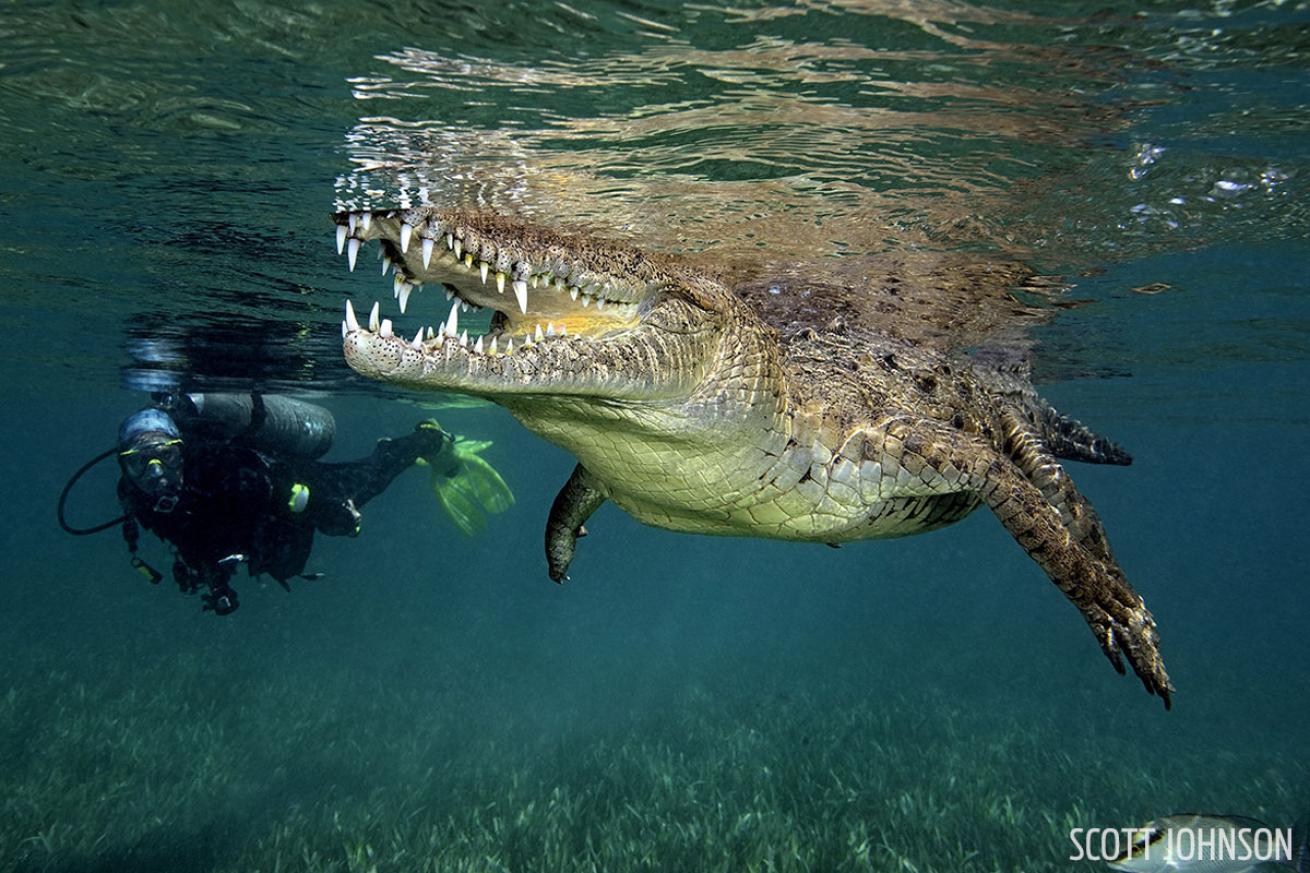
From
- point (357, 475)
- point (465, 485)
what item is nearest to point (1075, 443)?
point (357, 475)

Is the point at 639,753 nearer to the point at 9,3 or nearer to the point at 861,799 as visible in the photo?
the point at 861,799

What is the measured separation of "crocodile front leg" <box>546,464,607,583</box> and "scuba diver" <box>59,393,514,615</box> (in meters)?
4.84

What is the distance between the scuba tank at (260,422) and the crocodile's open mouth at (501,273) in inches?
380

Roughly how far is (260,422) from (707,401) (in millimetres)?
11087

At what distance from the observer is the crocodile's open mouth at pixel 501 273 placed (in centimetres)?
338

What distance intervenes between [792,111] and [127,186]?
6615 millimetres

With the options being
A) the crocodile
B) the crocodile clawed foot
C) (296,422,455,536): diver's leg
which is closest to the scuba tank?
(296,422,455,536): diver's leg

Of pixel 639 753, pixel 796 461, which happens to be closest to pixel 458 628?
pixel 639 753

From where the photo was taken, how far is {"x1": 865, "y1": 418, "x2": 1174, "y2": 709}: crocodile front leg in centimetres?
432

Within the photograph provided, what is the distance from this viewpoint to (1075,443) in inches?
363

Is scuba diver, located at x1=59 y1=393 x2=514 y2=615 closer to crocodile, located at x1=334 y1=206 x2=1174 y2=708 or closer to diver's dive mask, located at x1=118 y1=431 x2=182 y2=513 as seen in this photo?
diver's dive mask, located at x1=118 y1=431 x2=182 y2=513

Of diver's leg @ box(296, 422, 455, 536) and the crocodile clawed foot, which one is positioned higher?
the crocodile clawed foot

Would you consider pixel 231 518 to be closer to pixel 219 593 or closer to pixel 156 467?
pixel 219 593

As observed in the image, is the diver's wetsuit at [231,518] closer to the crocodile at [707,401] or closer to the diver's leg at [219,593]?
the diver's leg at [219,593]
